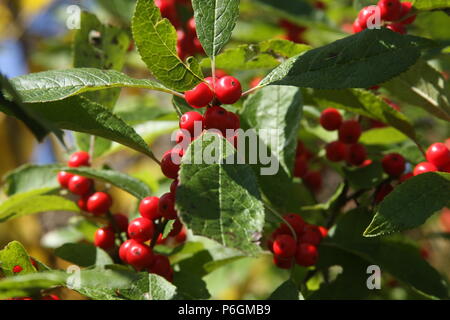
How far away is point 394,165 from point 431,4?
1.39ft

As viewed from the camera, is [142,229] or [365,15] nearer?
[142,229]

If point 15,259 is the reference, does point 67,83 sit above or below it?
above

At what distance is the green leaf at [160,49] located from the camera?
1049 mm

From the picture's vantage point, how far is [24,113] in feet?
3.05

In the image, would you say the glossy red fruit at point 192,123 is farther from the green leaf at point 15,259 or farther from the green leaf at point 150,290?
the green leaf at point 15,259

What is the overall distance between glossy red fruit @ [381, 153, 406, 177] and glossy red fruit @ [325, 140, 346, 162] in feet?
0.51

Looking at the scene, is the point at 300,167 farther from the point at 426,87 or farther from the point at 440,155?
the point at 440,155

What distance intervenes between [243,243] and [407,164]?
2.76 ft

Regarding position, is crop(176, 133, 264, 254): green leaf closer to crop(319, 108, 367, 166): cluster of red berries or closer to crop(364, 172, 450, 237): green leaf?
crop(364, 172, 450, 237): green leaf

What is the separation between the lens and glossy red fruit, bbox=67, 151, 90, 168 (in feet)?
5.04

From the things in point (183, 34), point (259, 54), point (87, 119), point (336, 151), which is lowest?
point (87, 119)

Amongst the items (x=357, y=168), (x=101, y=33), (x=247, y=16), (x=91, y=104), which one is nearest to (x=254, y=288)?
(x=247, y=16)

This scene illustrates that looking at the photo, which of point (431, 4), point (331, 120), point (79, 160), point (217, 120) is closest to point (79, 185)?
point (79, 160)

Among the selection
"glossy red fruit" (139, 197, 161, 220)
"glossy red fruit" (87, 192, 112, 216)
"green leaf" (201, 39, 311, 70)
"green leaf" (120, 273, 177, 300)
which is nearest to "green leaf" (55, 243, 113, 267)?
"glossy red fruit" (87, 192, 112, 216)
